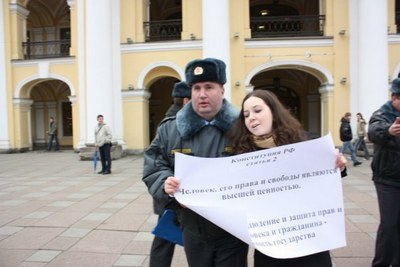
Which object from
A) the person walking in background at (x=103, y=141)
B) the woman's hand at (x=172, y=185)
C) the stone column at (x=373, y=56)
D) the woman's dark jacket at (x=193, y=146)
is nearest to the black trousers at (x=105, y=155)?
the person walking in background at (x=103, y=141)

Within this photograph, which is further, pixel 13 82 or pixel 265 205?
pixel 13 82

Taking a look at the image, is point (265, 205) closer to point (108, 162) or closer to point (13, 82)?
point (108, 162)

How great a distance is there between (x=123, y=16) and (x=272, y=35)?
692cm

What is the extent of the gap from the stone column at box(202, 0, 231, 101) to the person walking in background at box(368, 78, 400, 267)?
12474 mm

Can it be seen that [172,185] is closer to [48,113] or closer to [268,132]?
[268,132]

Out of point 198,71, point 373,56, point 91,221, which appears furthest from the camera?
point 373,56

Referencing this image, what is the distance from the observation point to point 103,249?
513cm

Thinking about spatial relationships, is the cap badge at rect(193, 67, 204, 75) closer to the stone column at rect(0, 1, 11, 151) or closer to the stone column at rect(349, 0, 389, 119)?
the stone column at rect(349, 0, 389, 119)

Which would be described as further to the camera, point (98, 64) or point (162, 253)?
point (98, 64)

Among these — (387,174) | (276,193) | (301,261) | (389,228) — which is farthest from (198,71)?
(389,228)

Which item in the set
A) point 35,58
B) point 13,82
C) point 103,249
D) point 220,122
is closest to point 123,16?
point 35,58

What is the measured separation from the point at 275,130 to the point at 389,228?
88.1 inches

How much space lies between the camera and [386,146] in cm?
368

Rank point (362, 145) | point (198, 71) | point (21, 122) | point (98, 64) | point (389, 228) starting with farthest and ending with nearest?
point (21, 122) → point (98, 64) → point (362, 145) → point (389, 228) → point (198, 71)
